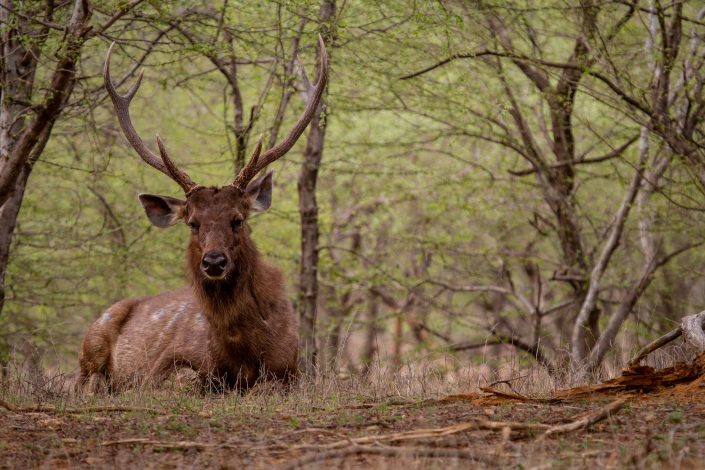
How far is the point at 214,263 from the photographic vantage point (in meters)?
8.33

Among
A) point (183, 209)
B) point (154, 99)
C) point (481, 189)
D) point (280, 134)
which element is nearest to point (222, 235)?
point (183, 209)

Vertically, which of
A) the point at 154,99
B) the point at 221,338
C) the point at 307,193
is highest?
the point at 154,99

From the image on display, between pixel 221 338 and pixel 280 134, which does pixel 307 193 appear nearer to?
pixel 280 134

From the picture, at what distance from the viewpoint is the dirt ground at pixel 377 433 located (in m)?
4.78

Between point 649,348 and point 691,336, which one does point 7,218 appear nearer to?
point 649,348

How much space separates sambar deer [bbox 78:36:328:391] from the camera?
28.5 feet

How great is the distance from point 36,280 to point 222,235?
227 inches

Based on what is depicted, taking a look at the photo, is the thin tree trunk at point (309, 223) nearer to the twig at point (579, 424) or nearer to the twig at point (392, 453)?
the twig at point (579, 424)

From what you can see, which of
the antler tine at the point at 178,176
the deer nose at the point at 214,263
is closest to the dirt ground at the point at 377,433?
the deer nose at the point at 214,263

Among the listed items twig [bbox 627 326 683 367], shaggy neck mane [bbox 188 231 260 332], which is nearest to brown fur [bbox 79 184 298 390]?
shaggy neck mane [bbox 188 231 260 332]

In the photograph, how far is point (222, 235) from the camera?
8570mm

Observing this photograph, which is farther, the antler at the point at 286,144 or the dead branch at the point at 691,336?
the antler at the point at 286,144

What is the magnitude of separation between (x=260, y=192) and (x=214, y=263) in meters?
1.29

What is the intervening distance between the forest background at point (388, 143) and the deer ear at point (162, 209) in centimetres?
65
